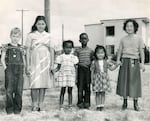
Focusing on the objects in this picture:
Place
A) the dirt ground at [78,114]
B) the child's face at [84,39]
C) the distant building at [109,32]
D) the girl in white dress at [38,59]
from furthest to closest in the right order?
the distant building at [109,32] → the child's face at [84,39] → the girl in white dress at [38,59] → the dirt ground at [78,114]

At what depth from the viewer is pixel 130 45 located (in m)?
6.12

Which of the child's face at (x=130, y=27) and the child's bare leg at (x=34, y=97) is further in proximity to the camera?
the child's face at (x=130, y=27)

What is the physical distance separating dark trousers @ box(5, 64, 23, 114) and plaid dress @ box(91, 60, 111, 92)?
3.94 feet

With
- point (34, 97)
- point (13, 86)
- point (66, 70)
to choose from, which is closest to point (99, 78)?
point (66, 70)

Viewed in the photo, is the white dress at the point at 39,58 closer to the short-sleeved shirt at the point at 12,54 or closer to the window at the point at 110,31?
the short-sleeved shirt at the point at 12,54

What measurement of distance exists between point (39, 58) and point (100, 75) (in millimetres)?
1037

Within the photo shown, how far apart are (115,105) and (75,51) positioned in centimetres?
124

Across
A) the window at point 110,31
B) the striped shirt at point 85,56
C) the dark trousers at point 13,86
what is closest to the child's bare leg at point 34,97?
the dark trousers at point 13,86

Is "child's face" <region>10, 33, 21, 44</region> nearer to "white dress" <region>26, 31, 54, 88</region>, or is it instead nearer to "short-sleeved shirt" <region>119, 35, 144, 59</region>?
"white dress" <region>26, 31, 54, 88</region>

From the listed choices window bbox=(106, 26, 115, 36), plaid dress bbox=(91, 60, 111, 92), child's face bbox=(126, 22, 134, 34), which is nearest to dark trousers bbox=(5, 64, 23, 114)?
plaid dress bbox=(91, 60, 111, 92)

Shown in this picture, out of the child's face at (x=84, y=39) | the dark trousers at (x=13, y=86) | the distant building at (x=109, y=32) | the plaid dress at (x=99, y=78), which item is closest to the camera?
the dark trousers at (x=13, y=86)

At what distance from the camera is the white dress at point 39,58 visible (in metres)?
5.88

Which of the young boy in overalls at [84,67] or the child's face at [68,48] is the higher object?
the child's face at [68,48]

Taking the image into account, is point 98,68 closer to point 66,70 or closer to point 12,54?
point 66,70
